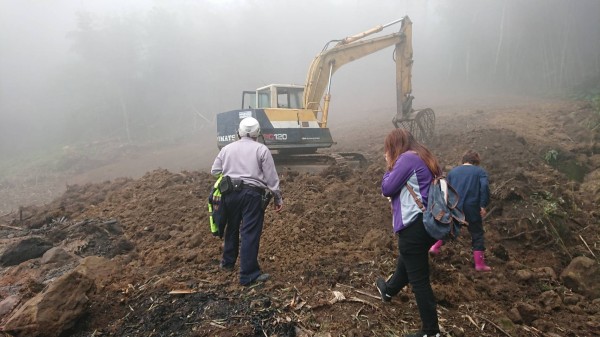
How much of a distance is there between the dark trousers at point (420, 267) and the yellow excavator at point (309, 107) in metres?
6.74

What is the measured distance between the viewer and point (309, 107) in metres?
10.9

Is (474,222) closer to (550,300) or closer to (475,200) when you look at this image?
(475,200)

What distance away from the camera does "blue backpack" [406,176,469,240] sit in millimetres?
3168

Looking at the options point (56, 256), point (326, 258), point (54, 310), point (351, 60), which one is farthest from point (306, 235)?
point (351, 60)

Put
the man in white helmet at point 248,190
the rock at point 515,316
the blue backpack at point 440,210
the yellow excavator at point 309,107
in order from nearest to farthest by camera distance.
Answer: the blue backpack at point 440,210 < the rock at point 515,316 < the man in white helmet at point 248,190 < the yellow excavator at point 309,107

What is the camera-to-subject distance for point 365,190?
784cm

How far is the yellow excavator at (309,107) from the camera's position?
9977 mm

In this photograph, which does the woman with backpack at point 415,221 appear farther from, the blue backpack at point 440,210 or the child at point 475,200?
the child at point 475,200

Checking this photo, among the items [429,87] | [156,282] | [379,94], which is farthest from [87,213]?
[429,87]

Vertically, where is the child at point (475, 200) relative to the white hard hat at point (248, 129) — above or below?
below

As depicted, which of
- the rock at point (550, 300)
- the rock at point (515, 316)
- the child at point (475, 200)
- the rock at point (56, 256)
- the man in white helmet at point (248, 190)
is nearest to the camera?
the rock at point (515, 316)

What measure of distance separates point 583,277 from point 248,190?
3767 mm

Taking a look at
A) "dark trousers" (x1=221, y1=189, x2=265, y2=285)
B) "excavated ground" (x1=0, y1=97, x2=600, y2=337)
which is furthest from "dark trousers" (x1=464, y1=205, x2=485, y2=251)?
"dark trousers" (x1=221, y1=189, x2=265, y2=285)

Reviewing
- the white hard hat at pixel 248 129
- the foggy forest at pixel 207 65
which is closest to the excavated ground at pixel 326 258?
the white hard hat at pixel 248 129
